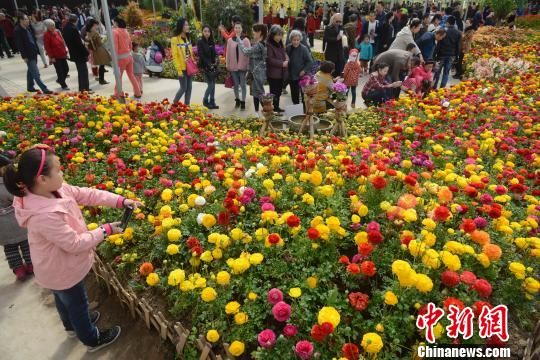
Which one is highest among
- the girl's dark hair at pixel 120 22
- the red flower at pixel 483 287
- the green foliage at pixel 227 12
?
the green foliage at pixel 227 12

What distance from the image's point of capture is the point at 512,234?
2.72 m

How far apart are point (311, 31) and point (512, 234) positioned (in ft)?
46.8

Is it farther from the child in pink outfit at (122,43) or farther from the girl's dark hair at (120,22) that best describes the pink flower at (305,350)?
the girl's dark hair at (120,22)

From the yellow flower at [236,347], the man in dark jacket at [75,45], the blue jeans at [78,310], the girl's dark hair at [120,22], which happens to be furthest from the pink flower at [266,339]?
the man in dark jacket at [75,45]

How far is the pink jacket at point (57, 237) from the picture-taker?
2.22 metres

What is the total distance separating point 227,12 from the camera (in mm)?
15000

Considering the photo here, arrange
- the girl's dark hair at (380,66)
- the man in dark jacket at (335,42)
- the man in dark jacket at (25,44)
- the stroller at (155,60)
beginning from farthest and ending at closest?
1. the stroller at (155,60)
2. the man in dark jacket at (335,42)
3. the man in dark jacket at (25,44)
4. the girl's dark hair at (380,66)

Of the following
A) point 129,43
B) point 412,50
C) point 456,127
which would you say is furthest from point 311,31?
point 456,127

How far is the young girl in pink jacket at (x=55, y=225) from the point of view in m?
2.19

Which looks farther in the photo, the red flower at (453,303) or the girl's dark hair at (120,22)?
the girl's dark hair at (120,22)

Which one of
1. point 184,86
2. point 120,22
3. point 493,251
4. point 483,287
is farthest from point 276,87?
point 483,287

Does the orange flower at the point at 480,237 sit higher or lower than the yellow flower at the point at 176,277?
higher

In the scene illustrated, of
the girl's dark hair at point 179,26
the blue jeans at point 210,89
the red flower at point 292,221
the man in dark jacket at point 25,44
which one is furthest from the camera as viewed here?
the man in dark jacket at point 25,44

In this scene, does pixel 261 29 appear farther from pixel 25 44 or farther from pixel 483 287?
pixel 483 287
